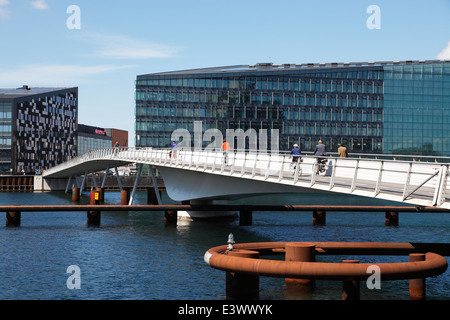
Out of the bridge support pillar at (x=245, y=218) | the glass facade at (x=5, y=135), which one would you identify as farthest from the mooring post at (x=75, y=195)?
the glass facade at (x=5, y=135)

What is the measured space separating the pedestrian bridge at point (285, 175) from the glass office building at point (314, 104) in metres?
44.8

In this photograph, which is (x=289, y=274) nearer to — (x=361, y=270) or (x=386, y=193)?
(x=361, y=270)

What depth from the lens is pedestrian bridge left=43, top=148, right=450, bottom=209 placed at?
20670 millimetres

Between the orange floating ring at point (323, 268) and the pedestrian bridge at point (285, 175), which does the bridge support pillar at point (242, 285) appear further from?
the pedestrian bridge at point (285, 175)

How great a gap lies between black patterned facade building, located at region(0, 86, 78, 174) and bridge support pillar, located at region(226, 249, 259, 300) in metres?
120

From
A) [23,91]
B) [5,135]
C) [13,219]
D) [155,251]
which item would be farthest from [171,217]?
[23,91]

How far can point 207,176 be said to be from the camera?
148 feet

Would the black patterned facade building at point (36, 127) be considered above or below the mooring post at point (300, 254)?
above

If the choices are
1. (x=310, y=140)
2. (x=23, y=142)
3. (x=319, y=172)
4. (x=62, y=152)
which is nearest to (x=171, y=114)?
(x=310, y=140)

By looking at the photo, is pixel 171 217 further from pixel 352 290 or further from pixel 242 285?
pixel 352 290

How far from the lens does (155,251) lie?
113ft

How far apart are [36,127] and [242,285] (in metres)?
Answer: 145

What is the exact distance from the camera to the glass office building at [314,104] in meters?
118
